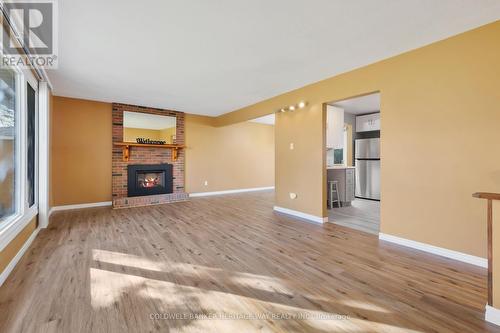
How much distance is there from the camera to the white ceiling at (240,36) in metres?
2.09

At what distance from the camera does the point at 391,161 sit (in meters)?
3.14

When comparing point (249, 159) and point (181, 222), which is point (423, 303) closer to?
point (181, 222)

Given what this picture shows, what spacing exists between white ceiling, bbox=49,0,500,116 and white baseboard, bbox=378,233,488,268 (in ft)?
8.09

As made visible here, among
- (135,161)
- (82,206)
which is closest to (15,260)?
(82,206)

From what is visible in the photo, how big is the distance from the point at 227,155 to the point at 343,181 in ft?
12.6

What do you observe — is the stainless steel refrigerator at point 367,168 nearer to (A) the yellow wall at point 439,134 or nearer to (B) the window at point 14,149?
(A) the yellow wall at point 439,134

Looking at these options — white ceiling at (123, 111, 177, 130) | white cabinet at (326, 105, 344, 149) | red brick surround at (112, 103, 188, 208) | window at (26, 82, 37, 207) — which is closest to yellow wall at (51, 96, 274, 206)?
red brick surround at (112, 103, 188, 208)

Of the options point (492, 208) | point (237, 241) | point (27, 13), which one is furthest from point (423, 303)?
point (27, 13)

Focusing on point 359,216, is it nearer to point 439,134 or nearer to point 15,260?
point 439,134

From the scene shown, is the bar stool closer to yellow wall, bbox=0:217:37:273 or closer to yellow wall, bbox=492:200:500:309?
yellow wall, bbox=492:200:500:309

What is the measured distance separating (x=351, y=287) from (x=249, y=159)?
6.40 meters

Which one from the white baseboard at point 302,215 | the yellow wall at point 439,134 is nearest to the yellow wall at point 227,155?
the white baseboard at point 302,215

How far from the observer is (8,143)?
2600 millimetres

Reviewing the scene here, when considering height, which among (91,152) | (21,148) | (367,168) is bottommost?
(367,168)
